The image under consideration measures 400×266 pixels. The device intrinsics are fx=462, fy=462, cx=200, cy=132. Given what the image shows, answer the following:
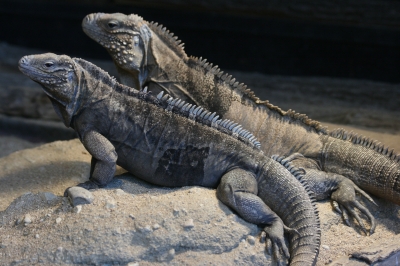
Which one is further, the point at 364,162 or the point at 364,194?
the point at 364,162

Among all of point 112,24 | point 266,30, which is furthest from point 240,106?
point 266,30

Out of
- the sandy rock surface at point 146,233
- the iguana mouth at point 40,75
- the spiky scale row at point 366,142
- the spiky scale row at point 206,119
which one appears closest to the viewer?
the sandy rock surface at point 146,233

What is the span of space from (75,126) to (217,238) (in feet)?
4.71

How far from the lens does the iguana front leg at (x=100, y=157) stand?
3479mm

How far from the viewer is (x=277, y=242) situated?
10.7 feet

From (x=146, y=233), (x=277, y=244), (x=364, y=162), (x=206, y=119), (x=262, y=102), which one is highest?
(x=262, y=102)

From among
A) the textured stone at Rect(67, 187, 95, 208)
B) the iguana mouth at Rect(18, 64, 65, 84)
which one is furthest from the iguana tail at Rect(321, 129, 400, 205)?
the iguana mouth at Rect(18, 64, 65, 84)

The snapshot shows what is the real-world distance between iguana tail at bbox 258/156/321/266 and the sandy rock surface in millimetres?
203

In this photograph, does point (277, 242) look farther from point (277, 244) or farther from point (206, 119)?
point (206, 119)

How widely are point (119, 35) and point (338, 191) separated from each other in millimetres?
2441

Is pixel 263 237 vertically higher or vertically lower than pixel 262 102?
lower

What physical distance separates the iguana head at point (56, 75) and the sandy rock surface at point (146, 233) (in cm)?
75

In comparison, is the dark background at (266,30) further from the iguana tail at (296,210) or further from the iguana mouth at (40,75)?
the iguana mouth at (40,75)

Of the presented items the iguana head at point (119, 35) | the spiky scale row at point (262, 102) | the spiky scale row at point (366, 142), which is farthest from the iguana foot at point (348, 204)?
the iguana head at point (119, 35)
